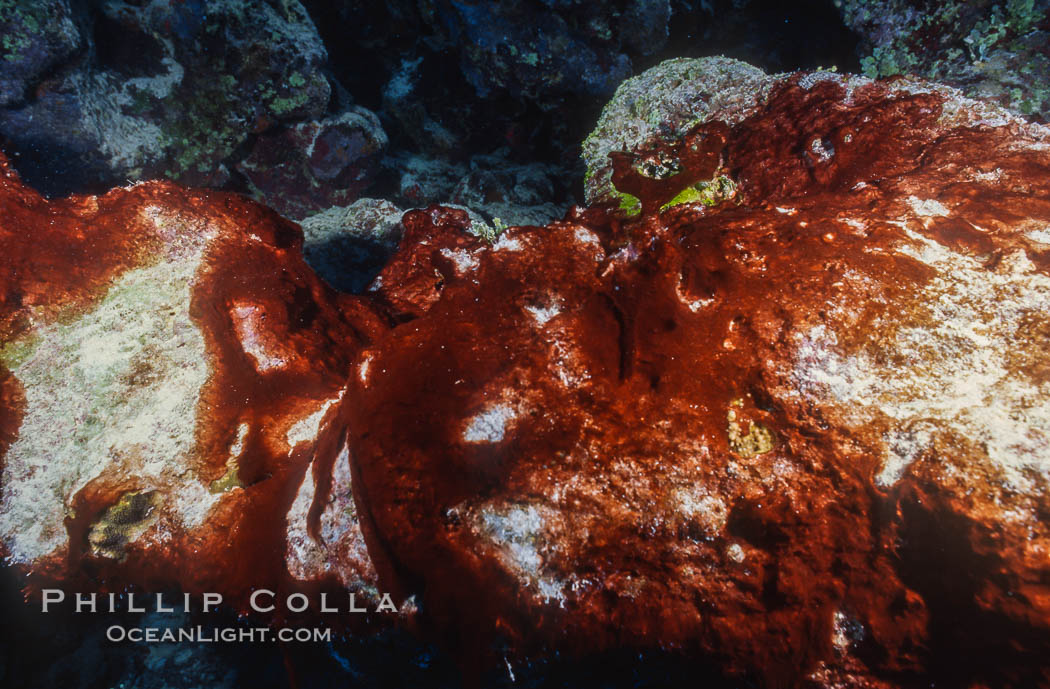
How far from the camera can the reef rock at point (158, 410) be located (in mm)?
1650

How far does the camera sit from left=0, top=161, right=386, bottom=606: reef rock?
5.41ft

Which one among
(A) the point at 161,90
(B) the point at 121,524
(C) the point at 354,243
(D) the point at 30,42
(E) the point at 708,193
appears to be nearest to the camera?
(B) the point at 121,524

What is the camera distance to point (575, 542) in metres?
1.39

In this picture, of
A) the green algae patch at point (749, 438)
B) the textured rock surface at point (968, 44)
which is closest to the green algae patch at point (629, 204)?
the green algae patch at point (749, 438)

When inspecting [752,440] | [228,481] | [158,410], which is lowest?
[228,481]

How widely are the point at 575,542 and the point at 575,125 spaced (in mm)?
4969

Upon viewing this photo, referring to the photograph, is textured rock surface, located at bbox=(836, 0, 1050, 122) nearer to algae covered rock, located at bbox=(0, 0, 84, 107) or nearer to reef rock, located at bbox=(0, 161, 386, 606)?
reef rock, located at bbox=(0, 161, 386, 606)

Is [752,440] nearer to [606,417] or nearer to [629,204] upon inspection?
[606,417]

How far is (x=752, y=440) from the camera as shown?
4.68 ft

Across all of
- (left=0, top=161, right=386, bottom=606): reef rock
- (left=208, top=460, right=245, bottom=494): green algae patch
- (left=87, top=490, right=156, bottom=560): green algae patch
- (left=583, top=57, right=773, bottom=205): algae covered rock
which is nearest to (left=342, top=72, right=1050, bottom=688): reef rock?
(left=0, top=161, right=386, bottom=606): reef rock

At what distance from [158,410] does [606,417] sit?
1775 mm

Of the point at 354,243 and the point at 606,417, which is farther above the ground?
the point at 354,243

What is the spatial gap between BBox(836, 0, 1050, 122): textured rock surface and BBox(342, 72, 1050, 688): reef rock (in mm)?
3212

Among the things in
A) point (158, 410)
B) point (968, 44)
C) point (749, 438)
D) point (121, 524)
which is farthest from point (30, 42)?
point (968, 44)
